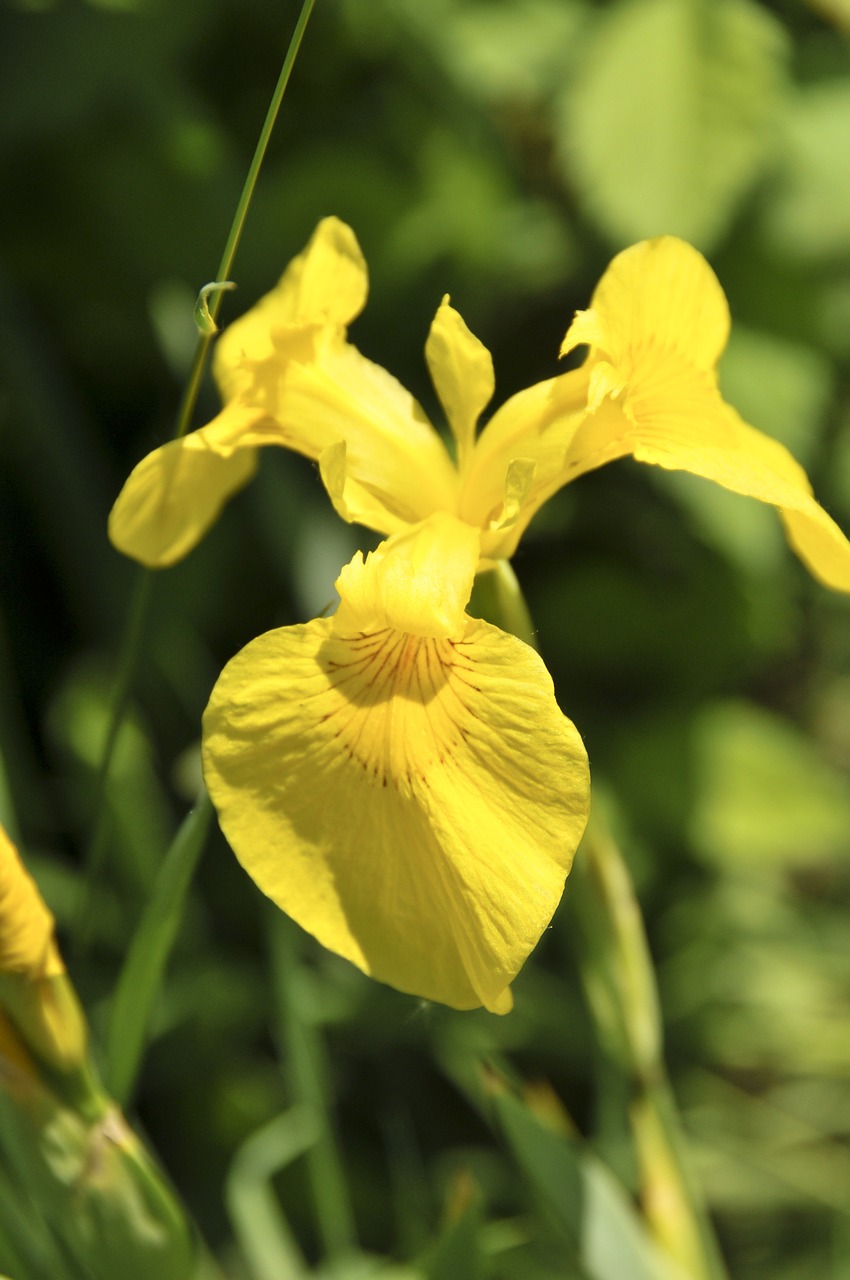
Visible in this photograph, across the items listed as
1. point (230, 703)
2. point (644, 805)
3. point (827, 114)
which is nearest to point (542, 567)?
point (644, 805)

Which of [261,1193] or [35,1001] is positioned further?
[261,1193]

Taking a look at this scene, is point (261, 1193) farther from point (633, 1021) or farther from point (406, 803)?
point (406, 803)

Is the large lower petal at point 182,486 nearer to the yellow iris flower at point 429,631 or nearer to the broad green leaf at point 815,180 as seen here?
the yellow iris flower at point 429,631

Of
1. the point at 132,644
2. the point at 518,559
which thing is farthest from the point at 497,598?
the point at 518,559

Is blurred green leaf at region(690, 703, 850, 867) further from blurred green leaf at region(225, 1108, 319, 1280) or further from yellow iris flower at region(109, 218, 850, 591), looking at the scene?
yellow iris flower at region(109, 218, 850, 591)

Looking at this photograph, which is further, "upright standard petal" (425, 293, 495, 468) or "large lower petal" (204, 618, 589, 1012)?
"upright standard petal" (425, 293, 495, 468)

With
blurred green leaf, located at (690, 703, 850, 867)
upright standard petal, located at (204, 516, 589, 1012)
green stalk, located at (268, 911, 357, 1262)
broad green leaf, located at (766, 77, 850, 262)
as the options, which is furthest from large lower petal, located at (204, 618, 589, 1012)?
broad green leaf, located at (766, 77, 850, 262)
